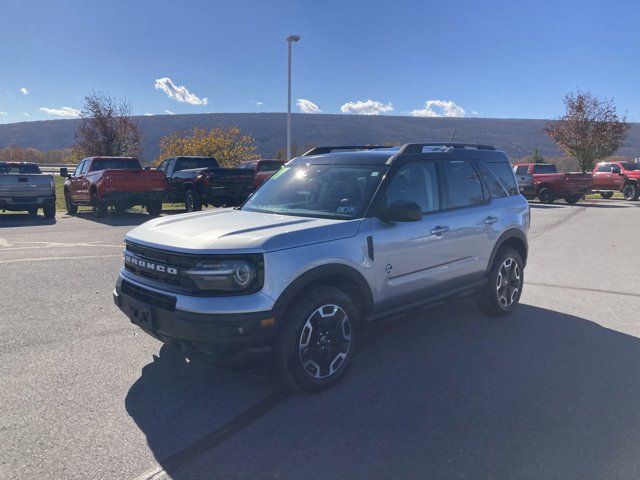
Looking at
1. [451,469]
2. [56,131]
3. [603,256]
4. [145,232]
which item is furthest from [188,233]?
[56,131]

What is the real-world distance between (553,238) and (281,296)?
10.5 meters

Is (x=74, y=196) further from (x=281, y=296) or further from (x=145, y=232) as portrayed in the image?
(x=281, y=296)

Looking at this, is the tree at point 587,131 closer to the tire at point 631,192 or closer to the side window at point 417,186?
the tire at point 631,192

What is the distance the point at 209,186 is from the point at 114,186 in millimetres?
2819

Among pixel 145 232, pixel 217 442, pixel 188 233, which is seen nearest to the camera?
pixel 217 442

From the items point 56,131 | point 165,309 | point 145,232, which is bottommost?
point 165,309

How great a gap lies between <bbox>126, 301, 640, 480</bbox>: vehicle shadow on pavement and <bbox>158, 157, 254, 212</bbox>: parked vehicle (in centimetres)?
1281

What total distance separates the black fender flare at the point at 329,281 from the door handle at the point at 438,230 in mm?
953

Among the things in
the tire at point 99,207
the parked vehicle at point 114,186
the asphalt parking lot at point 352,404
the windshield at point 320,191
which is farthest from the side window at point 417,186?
the tire at point 99,207

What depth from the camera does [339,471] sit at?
2.92 m

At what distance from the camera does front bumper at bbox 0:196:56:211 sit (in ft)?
48.9

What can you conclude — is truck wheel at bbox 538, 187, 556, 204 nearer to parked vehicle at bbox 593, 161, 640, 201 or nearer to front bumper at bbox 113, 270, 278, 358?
parked vehicle at bbox 593, 161, 640, 201

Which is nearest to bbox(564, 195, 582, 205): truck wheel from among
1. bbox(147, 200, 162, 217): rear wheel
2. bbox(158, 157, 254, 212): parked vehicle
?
bbox(158, 157, 254, 212): parked vehicle

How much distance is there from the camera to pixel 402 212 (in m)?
4.21
